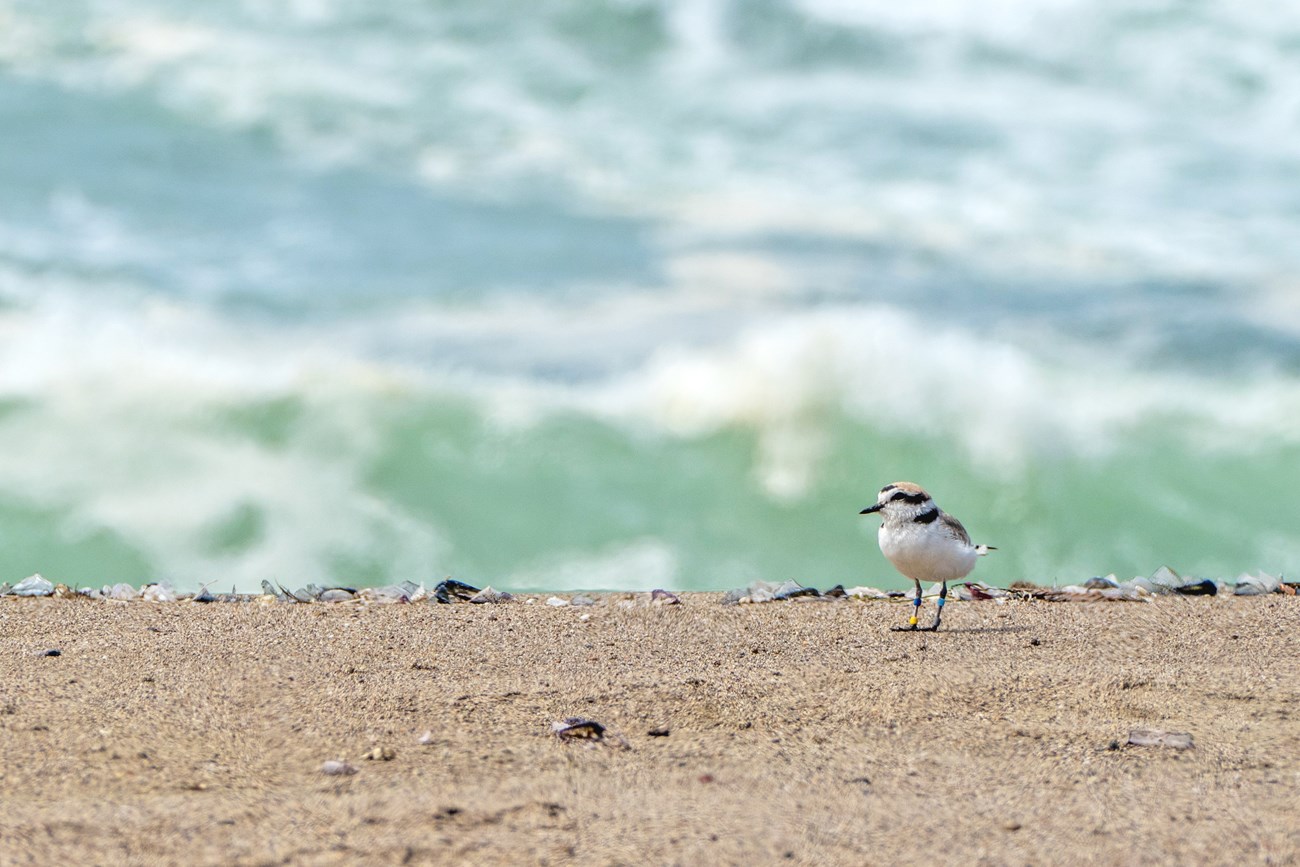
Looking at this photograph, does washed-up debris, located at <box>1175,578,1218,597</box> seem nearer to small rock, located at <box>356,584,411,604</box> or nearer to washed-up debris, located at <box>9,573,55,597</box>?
small rock, located at <box>356,584,411,604</box>

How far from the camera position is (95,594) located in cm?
526

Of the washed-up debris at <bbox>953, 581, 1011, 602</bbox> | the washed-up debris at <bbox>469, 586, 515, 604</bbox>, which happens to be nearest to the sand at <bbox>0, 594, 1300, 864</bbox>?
the washed-up debris at <bbox>469, 586, 515, 604</bbox>

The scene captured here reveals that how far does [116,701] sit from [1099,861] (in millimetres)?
2372

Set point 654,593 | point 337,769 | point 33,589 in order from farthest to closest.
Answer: point 654,593 → point 33,589 → point 337,769

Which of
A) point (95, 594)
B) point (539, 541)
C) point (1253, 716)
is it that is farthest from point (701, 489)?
point (1253, 716)

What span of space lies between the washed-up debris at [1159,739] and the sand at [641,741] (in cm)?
3

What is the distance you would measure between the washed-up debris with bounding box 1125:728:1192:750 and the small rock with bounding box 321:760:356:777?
1851mm

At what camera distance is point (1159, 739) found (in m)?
3.34

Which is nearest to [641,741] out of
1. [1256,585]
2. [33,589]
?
[33,589]

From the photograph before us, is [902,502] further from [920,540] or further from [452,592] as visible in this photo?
[452,592]

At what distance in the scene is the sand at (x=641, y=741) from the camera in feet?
8.74

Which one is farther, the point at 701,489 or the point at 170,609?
the point at 701,489

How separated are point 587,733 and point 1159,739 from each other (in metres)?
1.40

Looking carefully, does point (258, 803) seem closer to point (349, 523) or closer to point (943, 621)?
point (943, 621)
